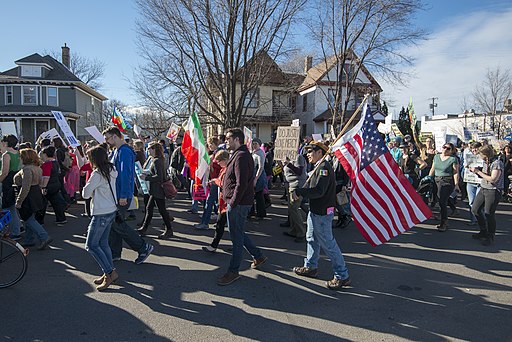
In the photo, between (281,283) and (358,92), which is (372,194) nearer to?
(281,283)

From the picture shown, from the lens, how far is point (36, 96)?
3200cm

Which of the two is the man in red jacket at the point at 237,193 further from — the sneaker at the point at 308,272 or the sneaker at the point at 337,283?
the sneaker at the point at 337,283

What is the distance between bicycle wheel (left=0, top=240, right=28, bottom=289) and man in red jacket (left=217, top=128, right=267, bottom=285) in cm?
251

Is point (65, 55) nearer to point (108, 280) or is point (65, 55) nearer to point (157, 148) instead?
point (157, 148)

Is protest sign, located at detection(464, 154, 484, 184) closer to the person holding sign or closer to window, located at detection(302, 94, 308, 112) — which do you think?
the person holding sign

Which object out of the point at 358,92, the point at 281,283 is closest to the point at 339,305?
the point at 281,283

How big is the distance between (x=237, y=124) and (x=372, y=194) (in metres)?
12.5

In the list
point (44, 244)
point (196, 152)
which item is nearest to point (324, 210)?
point (196, 152)

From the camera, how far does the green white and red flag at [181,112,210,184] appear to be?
7.89 m

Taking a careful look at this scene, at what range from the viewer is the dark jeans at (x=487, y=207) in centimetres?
661

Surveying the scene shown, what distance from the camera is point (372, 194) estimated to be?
517 centimetres

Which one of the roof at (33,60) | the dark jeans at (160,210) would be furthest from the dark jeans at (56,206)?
the roof at (33,60)

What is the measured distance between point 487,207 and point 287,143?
12.5 feet

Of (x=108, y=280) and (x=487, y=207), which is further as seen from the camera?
(x=487, y=207)
